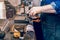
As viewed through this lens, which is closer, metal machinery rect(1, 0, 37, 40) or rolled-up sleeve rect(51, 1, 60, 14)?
rolled-up sleeve rect(51, 1, 60, 14)

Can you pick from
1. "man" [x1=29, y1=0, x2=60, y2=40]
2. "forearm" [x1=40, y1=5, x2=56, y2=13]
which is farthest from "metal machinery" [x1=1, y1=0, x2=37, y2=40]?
"forearm" [x1=40, y1=5, x2=56, y2=13]

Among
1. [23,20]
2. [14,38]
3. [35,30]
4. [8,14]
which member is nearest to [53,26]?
[35,30]

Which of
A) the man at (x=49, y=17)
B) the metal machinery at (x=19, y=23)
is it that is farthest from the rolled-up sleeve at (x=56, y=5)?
the metal machinery at (x=19, y=23)

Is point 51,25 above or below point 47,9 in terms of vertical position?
below

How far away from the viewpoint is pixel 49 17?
3.39ft

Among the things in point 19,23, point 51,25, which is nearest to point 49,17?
point 51,25

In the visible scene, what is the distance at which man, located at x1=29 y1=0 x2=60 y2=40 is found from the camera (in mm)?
923

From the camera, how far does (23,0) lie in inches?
72.9

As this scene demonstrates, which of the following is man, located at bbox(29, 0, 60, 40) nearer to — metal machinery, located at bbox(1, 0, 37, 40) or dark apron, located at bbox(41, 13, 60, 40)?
dark apron, located at bbox(41, 13, 60, 40)

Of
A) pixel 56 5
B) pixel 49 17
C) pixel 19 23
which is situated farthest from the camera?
pixel 19 23

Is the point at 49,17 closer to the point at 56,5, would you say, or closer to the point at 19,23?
the point at 56,5

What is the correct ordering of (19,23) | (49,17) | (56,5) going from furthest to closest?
(19,23), (49,17), (56,5)

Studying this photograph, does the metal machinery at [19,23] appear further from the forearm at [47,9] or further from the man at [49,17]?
the forearm at [47,9]

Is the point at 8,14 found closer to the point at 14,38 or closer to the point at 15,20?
the point at 15,20
